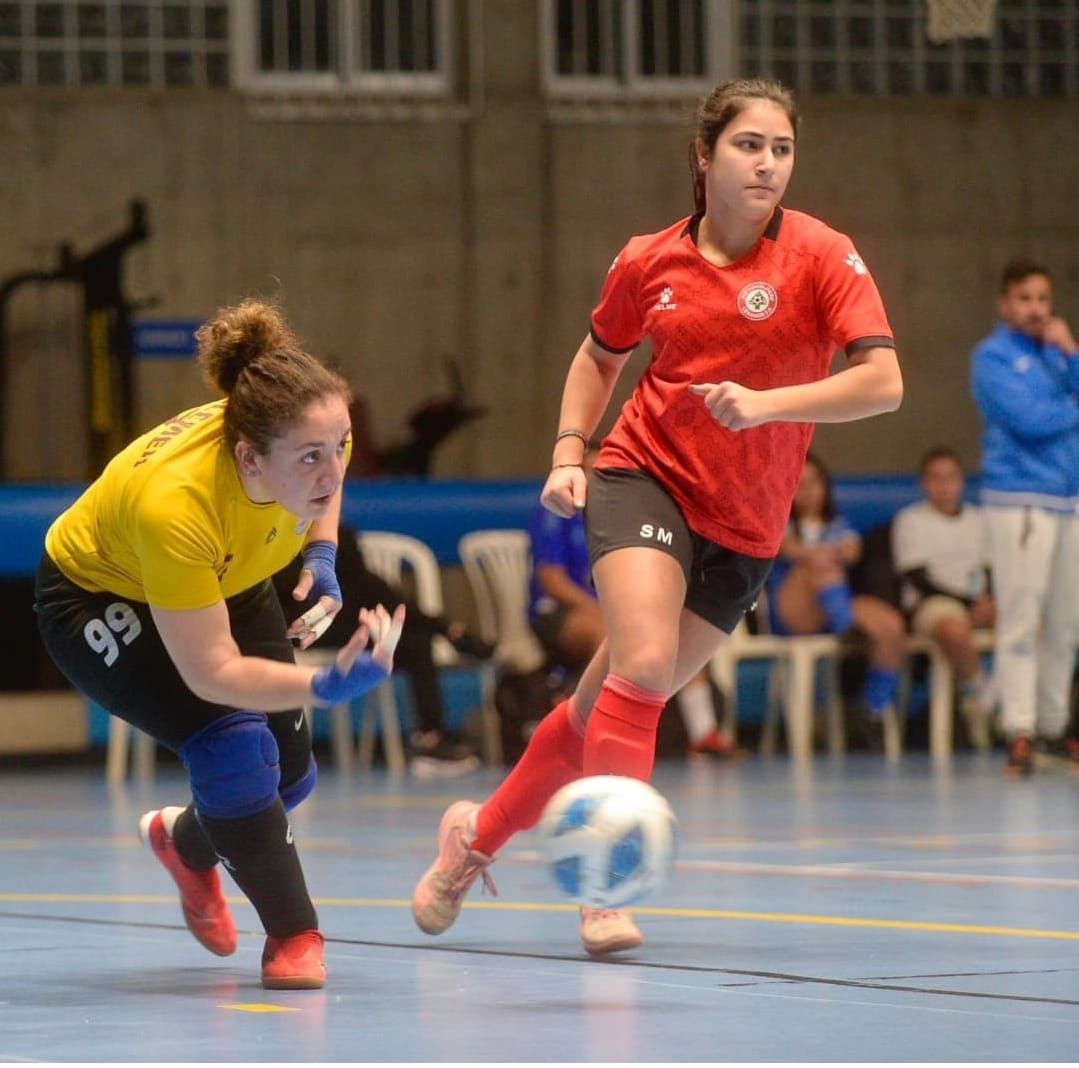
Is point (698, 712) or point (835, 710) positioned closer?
point (698, 712)

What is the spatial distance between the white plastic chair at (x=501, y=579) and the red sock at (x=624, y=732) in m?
6.76

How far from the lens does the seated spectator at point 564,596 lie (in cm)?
1036

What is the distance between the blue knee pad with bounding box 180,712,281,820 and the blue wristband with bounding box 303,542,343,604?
0.87ft

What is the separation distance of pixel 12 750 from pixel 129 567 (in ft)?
26.7

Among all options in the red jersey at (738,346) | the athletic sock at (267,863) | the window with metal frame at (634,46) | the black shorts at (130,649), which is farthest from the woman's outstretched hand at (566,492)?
the window with metal frame at (634,46)

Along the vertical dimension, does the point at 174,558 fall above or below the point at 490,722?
above

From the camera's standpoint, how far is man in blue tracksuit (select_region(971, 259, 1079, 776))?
30.4ft

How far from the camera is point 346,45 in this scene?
14141mm

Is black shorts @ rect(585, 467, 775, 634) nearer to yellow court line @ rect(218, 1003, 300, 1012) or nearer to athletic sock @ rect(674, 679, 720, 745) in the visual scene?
yellow court line @ rect(218, 1003, 300, 1012)

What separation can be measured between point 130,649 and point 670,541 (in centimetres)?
104

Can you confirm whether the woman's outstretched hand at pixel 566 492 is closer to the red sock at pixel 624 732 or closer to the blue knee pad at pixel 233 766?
the red sock at pixel 624 732

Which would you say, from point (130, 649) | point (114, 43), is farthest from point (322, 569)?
point (114, 43)

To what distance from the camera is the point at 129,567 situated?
13.8ft

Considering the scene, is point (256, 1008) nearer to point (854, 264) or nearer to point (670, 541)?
point (670, 541)
